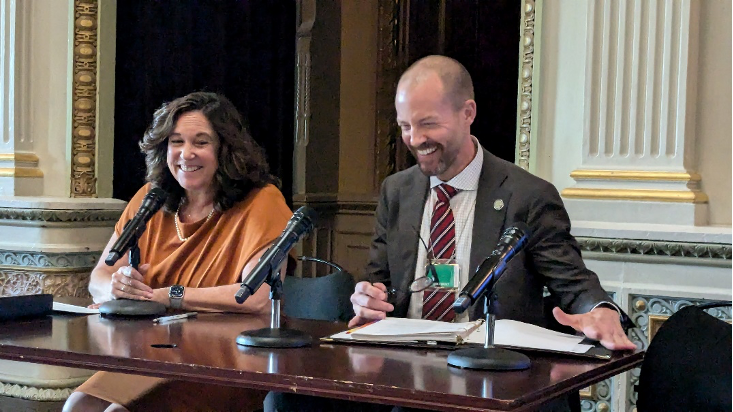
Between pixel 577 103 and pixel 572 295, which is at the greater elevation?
pixel 577 103

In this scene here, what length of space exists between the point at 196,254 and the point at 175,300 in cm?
24

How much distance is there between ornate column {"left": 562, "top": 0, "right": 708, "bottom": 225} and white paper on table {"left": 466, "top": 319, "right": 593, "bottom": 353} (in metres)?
1.13

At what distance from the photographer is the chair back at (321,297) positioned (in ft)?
9.09

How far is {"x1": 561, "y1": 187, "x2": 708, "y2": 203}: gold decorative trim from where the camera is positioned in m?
3.03

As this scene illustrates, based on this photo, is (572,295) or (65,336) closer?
(65,336)

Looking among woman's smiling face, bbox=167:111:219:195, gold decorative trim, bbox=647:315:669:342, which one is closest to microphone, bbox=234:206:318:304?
woman's smiling face, bbox=167:111:219:195

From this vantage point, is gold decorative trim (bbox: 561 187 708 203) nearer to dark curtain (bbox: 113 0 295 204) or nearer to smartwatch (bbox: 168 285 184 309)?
smartwatch (bbox: 168 285 184 309)

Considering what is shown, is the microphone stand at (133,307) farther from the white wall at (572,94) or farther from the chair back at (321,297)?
the white wall at (572,94)

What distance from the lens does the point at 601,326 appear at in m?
2.04

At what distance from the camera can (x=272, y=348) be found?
2.01 metres

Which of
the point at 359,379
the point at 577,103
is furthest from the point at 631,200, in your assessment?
the point at 359,379

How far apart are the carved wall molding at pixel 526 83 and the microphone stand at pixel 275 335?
1.54 metres

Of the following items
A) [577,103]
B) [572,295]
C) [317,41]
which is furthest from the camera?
[317,41]

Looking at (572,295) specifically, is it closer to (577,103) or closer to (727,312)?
(727,312)
